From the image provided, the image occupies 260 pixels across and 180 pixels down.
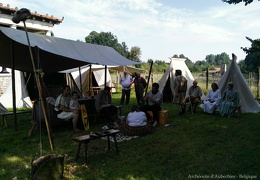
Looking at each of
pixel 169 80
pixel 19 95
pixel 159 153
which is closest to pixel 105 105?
pixel 159 153

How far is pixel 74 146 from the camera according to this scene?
205 inches

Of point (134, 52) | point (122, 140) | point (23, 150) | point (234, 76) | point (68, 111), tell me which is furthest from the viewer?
point (134, 52)

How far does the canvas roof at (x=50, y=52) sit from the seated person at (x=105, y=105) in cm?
84

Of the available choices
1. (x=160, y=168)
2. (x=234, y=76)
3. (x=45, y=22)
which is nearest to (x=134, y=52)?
(x=45, y=22)

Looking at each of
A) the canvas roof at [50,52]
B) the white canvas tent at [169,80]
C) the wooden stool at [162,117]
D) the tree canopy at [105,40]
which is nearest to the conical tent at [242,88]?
the white canvas tent at [169,80]

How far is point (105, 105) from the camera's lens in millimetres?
7258

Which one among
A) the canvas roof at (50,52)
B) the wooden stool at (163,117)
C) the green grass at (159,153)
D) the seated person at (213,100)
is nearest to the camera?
the green grass at (159,153)

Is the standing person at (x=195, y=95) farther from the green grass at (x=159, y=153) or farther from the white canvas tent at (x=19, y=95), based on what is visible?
the white canvas tent at (x=19, y=95)

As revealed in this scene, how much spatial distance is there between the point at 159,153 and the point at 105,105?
2937 mm

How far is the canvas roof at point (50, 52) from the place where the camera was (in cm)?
563

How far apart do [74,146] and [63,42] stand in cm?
296

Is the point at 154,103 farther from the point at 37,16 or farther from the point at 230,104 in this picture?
the point at 37,16

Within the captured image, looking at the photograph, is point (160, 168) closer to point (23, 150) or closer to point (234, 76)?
point (23, 150)

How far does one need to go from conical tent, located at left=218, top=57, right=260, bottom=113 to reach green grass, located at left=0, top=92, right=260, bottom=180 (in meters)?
2.06
